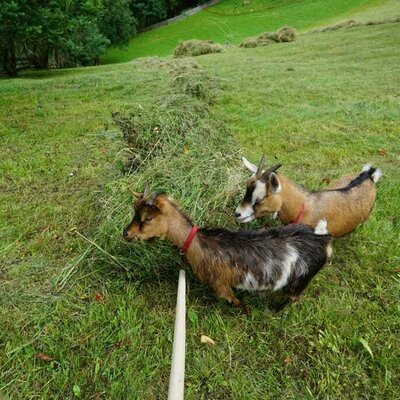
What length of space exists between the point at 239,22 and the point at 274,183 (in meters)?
36.2

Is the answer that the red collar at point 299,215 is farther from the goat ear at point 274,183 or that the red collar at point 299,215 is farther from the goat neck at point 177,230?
the goat neck at point 177,230

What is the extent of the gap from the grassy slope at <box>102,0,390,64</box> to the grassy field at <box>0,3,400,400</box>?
2621 cm

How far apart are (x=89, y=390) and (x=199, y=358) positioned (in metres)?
0.73

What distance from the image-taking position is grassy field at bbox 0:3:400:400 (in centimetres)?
235

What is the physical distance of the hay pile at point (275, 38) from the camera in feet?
63.7

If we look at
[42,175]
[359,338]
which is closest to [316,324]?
[359,338]

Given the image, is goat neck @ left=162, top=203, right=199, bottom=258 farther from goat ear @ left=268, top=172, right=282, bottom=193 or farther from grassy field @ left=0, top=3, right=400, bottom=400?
goat ear @ left=268, top=172, right=282, bottom=193

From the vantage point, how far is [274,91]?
8953 millimetres

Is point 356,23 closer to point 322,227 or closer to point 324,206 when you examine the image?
point 324,206

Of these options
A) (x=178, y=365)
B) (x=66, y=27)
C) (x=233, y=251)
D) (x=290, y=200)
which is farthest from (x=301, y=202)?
(x=66, y=27)

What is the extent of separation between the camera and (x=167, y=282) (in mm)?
3043

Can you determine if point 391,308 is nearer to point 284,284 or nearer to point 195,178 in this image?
point 284,284

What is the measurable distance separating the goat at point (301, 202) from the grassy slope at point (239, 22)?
28.2 metres

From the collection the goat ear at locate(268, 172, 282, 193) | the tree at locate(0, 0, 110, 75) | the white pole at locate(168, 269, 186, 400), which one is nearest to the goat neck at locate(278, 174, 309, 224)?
the goat ear at locate(268, 172, 282, 193)
